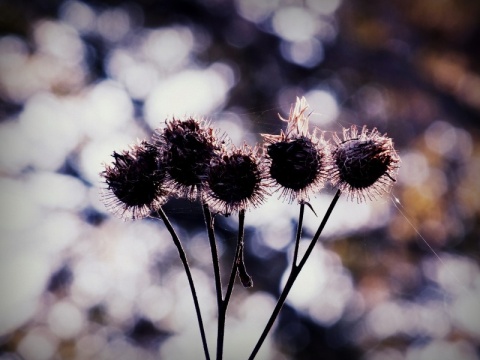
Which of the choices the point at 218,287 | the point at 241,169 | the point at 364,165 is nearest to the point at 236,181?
the point at 241,169

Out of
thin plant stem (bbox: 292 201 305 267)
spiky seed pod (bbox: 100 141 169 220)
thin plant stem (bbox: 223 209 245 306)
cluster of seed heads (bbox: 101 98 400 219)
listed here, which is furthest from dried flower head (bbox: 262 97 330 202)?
spiky seed pod (bbox: 100 141 169 220)

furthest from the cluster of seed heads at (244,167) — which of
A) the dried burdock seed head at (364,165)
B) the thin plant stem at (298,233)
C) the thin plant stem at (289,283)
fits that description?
the thin plant stem at (289,283)

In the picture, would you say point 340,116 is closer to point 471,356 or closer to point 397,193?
point 397,193

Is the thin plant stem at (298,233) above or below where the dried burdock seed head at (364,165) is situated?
below

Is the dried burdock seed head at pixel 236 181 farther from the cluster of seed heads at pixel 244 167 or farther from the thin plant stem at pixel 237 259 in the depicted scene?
the thin plant stem at pixel 237 259

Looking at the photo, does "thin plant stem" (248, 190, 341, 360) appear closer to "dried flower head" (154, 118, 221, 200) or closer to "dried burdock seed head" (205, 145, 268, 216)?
"dried burdock seed head" (205, 145, 268, 216)

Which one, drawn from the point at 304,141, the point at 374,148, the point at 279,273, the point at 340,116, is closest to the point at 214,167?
the point at 304,141

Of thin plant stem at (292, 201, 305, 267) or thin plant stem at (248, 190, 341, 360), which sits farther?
thin plant stem at (292, 201, 305, 267)
